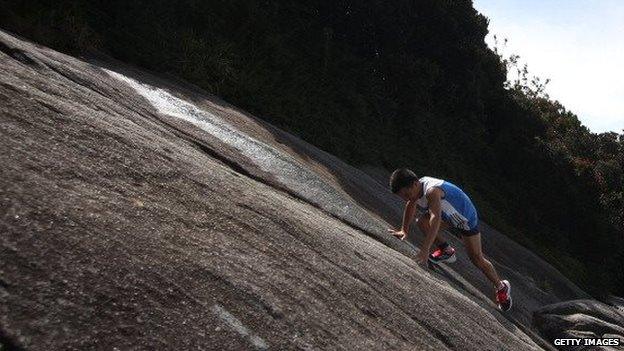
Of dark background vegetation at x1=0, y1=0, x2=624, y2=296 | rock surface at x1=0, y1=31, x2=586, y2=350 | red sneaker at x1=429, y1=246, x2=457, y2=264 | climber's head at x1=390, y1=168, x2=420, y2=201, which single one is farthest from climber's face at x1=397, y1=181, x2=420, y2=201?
dark background vegetation at x1=0, y1=0, x2=624, y2=296

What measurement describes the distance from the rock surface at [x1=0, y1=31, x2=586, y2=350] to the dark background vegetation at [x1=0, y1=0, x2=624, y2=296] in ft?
27.8

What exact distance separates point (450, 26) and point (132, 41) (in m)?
17.4

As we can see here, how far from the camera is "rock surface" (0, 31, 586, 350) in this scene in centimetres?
291

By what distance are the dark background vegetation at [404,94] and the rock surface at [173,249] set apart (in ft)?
27.8

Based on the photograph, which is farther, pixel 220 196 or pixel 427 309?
pixel 427 309

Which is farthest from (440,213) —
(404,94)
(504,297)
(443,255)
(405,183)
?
(404,94)

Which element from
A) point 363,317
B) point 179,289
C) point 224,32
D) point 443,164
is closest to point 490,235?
point 443,164

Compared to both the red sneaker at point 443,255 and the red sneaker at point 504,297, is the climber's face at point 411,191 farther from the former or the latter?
the red sneaker at point 504,297

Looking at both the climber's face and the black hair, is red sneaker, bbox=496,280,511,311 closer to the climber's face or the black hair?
the climber's face

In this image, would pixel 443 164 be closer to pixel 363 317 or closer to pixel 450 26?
pixel 450 26

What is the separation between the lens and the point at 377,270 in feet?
18.3

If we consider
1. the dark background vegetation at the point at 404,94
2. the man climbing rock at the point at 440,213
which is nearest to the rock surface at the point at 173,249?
the man climbing rock at the point at 440,213

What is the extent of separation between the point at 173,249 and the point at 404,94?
70.7ft

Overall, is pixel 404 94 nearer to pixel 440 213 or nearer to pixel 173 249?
pixel 440 213
